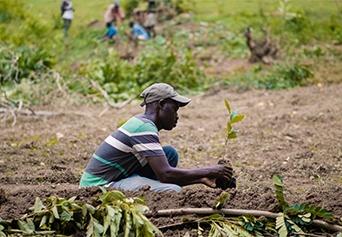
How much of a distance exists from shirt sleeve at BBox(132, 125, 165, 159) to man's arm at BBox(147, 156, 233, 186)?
0.12 feet

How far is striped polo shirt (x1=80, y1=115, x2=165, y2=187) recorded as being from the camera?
5824mm

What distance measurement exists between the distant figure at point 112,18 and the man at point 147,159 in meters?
13.3

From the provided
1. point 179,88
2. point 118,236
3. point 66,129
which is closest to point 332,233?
point 118,236

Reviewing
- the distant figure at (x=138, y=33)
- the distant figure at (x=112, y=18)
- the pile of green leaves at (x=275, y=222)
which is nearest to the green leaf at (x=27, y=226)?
the pile of green leaves at (x=275, y=222)

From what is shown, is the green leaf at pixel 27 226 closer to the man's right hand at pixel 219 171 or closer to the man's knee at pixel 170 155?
the man's right hand at pixel 219 171

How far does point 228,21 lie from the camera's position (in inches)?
777

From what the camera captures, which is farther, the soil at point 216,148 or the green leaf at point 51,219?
the soil at point 216,148

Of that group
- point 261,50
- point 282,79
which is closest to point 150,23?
point 261,50

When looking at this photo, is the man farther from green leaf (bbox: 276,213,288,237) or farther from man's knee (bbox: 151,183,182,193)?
green leaf (bbox: 276,213,288,237)

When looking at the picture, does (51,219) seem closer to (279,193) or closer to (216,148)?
(279,193)

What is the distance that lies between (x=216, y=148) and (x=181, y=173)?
4025mm

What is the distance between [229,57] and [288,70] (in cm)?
257

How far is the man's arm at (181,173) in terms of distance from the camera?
579 cm

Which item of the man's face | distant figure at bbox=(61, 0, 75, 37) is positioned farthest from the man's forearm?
distant figure at bbox=(61, 0, 75, 37)
